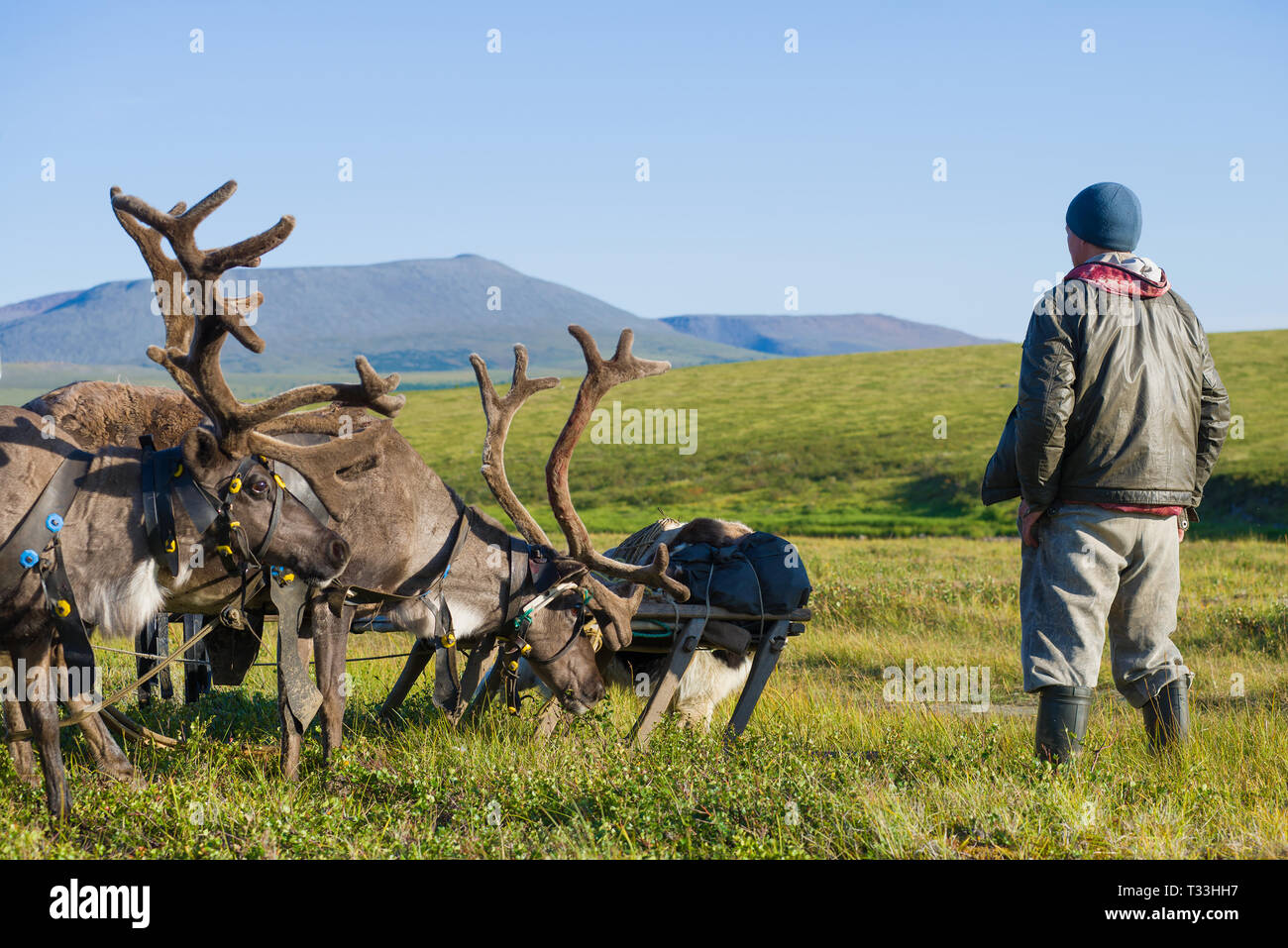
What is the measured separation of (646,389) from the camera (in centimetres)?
5884

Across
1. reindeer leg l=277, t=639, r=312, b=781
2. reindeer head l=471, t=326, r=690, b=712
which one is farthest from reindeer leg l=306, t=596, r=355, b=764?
reindeer head l=471, t=326, r=690, b=712

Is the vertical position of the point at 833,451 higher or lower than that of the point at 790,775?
lower

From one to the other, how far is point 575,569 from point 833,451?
36255mm

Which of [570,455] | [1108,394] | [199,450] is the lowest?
[570,455]

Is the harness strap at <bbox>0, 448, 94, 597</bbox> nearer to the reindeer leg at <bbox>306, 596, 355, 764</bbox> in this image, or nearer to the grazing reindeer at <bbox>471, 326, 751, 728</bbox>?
the reindeer leg at <bbox>306, 596, 355, 764</bbox>

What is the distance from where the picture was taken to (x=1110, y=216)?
523cm

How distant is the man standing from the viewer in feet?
16.5

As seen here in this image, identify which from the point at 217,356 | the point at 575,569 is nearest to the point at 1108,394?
the point at 575,569

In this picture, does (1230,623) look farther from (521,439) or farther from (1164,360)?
(521,439)

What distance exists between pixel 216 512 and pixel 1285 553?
65.0 ft

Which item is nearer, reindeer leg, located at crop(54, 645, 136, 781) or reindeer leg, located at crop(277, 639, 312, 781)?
reindeer leg, located at crop(277, 639, 312, 781)

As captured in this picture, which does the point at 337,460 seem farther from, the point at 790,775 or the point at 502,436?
the point at 790,775
